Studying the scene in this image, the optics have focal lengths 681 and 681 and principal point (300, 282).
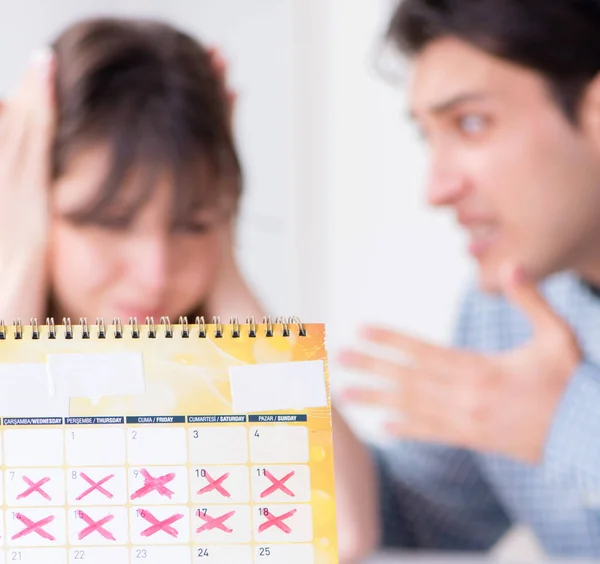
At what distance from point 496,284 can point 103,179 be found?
2.13 ft

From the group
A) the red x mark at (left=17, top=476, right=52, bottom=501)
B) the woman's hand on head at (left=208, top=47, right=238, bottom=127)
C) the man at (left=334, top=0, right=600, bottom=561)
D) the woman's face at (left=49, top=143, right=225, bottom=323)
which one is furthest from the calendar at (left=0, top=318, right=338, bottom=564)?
the woman's hand on head at (left=208, top=47, right=238, bottom=127)

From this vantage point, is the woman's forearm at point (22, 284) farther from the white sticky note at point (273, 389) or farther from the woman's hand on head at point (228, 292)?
the white sticky note at point (273, 389)

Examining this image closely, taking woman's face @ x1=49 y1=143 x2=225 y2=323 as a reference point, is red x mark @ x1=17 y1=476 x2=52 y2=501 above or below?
below

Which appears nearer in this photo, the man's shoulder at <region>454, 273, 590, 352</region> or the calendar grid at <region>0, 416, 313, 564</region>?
the calendar grid at <region>0, 416, 313, 564</region>

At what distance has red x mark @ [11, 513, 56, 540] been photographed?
1.41 ft

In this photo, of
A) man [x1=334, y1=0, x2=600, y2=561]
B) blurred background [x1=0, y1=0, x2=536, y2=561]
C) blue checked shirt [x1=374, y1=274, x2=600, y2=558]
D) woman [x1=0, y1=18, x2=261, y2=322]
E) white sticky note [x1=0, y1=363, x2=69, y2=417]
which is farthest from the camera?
blurred background [x1=0, y1=0, x2=536, y2=561]

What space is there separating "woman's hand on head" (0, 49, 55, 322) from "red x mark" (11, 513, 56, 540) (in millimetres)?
632

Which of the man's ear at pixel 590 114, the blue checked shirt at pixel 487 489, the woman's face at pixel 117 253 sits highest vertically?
the man's ear at pixel 590 114

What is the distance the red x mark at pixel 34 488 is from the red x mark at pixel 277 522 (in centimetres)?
14

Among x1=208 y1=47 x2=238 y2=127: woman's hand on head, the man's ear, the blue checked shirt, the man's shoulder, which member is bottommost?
the blue checked shirt

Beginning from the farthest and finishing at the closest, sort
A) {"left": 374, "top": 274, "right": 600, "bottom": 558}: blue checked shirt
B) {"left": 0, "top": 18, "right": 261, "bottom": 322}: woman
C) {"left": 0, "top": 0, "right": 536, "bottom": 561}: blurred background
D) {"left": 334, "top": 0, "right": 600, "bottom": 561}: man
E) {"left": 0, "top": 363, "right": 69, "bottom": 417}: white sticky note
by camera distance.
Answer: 1. {"left": 0, "top": 0, "right": 536, "bottom": 561}: blurred background
2. {"left": 374, "top": 274, "right": 600, "bottom": 558}: blue checked shirt
3. {"left": 0, "top": 18, "right": 261, "bottom": 322}: woman
4. {"left": 334, "top": 0, "right": 600, "bottom": 561}: man
5. {"left": 0, "top": 363, "right": 69, "bottom": 417}: white sticky note

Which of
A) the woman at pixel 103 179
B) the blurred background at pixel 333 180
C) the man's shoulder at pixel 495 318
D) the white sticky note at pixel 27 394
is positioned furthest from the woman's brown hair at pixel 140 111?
the white sticky note at pixel 27 394

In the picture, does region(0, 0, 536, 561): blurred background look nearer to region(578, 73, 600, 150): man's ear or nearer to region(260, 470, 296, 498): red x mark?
region(578, 73, 600, 150): man's ear

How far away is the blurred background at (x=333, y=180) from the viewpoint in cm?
124
